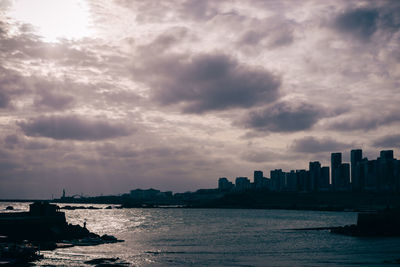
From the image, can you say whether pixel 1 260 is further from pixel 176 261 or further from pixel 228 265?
pixel 228 265

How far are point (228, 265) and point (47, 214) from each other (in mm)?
41275

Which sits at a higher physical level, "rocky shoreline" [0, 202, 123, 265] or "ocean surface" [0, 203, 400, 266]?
"rocky shoreline" [0, 202, 123, 265]

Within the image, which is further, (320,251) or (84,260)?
(320,251)

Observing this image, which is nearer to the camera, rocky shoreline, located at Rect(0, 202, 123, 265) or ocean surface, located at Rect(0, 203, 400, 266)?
ocean surface, located at Rect(0, 203, 400, 266)

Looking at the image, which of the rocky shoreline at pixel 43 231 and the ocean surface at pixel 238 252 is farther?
the rocky shoreline at pixel 43 231

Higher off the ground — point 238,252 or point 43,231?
point 43,231

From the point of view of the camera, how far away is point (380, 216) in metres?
103

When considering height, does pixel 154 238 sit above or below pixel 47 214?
below

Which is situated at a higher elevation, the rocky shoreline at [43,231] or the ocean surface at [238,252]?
the rocky shoreline at [43,231]

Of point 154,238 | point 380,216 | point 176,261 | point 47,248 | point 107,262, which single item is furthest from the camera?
point 380,216

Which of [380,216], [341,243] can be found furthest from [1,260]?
[380,216]

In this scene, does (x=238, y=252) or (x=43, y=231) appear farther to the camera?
(x=43, y=231)

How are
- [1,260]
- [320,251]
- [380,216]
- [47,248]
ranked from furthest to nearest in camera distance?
[380,216]
[320,251]
[47,248]
[1,260]

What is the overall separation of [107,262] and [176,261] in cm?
1007
